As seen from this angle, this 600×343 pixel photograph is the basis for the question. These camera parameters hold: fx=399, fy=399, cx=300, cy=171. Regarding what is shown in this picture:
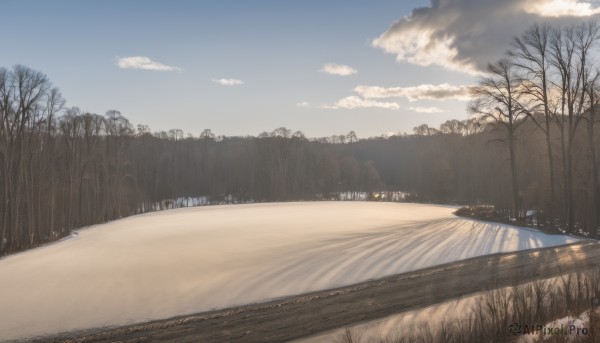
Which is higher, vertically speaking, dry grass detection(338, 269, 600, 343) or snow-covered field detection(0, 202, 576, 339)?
dry grass detection(338, 269, 600, 343)

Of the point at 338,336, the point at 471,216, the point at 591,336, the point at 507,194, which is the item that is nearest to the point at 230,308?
the point at 338,336

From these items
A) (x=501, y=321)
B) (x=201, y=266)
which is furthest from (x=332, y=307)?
(x=201, y=266)

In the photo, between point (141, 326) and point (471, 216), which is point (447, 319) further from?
point (471, 216)

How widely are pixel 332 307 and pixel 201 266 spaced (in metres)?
7.05

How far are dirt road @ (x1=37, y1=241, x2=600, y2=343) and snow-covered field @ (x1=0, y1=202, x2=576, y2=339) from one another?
750 mm

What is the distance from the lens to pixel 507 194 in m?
44.1

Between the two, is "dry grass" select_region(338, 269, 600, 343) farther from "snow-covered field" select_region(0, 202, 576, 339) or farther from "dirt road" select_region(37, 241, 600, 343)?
"snow-covered field" select_region(0, 202, 576, 339)

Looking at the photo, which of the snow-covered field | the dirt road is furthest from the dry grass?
the snow-covered field

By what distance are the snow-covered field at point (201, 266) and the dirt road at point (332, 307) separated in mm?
750

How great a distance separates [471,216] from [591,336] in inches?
1167

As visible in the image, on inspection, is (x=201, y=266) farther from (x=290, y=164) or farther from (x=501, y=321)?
(x=290, y=164)

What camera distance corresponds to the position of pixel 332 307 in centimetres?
1003

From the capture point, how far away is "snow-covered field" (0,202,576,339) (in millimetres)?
10641

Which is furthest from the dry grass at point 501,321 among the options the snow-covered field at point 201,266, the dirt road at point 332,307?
the snow-covered field at point 201,266
